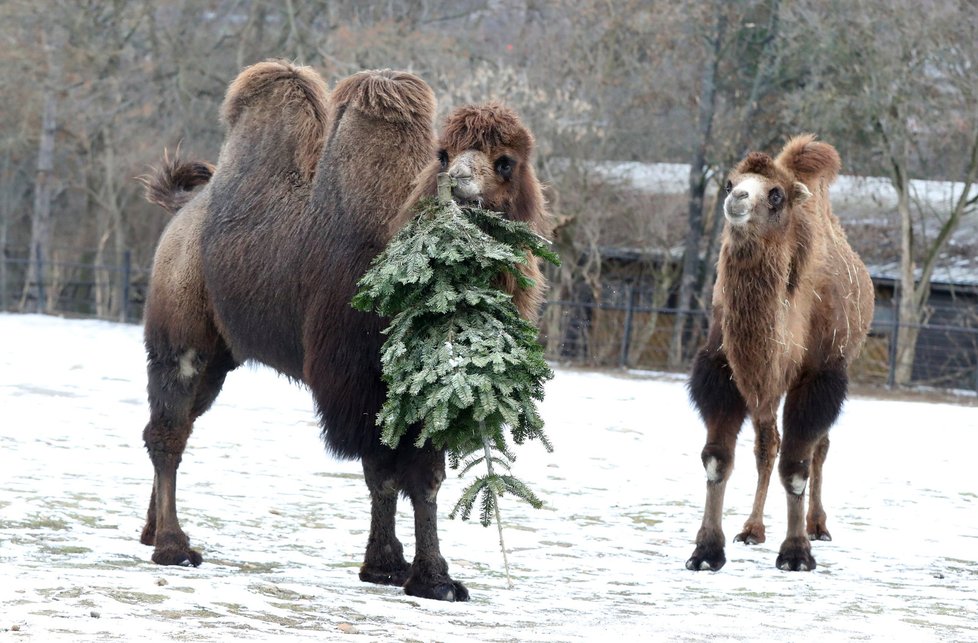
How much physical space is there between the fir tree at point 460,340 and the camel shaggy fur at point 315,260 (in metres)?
0.19

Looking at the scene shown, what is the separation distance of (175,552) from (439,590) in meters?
1.41

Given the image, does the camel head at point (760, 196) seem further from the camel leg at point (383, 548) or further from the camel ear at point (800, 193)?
the camel leg at point (383, 548)

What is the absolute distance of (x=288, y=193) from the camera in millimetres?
6262

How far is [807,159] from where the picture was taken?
7223mm

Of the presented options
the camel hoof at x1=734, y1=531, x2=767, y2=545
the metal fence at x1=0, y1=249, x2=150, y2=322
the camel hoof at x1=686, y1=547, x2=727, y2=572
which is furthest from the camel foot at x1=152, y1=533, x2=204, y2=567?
the metal fence at x1=0, y1=249, x2=150, y2=322

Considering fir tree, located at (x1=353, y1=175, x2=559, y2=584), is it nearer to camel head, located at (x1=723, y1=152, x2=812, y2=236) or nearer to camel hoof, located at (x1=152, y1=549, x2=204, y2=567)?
camel hoof, located at (x1=152, y1=549, x2=204, y2=567)

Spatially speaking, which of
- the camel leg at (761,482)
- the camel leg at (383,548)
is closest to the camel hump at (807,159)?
the camel leg at (761,482)

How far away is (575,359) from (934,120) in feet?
24.9

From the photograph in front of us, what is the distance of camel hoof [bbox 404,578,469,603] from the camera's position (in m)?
5.28

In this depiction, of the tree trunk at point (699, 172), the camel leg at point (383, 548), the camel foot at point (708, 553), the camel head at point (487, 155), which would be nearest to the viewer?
the camel head at point (487, 155)

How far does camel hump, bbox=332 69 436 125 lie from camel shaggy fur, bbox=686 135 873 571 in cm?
156

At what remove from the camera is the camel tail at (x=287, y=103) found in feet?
21.2

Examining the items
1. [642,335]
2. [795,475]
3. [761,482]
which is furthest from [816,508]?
[642,335]

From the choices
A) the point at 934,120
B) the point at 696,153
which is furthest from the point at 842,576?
the point at 696,153
